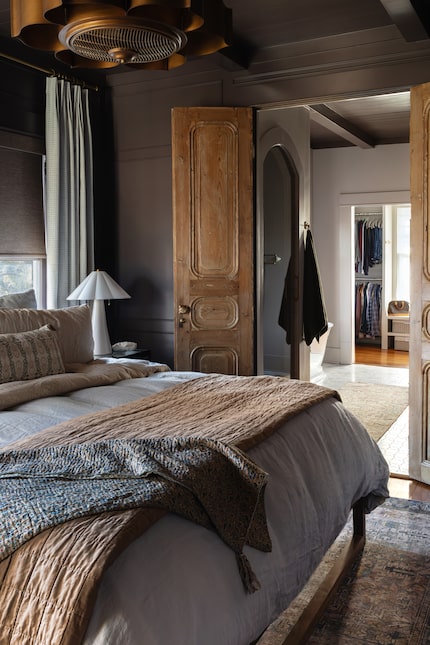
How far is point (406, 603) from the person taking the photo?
2.65m

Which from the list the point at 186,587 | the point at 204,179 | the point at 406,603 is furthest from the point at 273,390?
the point at 204,179

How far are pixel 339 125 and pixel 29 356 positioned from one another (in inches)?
187

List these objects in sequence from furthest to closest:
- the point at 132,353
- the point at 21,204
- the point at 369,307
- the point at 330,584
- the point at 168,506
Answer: the point at 369,307
the point at 132,353
the point at 21,204
the point at 330,584
the point at 168,506

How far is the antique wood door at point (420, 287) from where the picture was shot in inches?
153

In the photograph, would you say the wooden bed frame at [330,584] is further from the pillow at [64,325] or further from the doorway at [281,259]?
the doorway at [281,259]

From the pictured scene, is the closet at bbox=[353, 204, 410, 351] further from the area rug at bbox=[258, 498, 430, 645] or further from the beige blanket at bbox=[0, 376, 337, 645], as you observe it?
the beige blanket at bbox=[0, 376, 337, 645]

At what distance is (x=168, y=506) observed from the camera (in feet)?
5.41

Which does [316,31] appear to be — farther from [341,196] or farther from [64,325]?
[341,196]

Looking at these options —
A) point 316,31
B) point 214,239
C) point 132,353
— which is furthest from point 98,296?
point 316,31

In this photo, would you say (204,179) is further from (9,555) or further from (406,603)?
(9,555)

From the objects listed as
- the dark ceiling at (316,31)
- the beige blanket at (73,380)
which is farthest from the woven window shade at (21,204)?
the beige blanket at (73,380)

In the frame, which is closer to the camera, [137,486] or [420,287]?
[137,486]

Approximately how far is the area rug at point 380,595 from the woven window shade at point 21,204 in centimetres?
280

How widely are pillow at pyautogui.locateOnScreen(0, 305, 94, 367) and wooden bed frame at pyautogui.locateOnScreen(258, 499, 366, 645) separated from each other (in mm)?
1641
